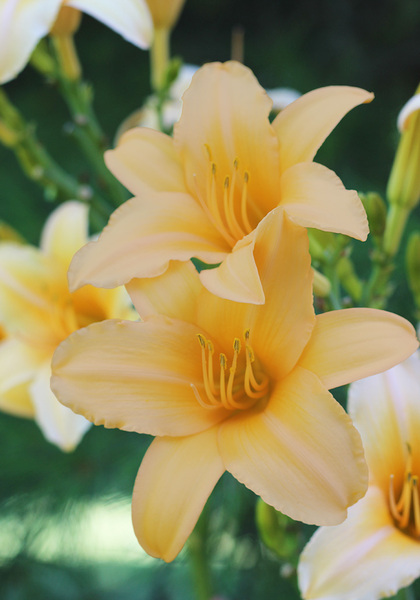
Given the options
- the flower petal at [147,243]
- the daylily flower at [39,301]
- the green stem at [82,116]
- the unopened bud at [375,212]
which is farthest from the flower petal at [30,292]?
the unopened bud at [375,212]

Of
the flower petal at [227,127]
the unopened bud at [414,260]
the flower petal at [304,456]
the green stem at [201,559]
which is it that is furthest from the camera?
the green stem at [201,559]

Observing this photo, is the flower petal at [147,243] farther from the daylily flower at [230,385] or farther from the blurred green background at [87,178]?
the blurred green background at [87,178]

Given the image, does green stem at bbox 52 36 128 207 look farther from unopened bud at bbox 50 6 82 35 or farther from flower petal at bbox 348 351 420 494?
flower petal at bbox 348 351 420 494

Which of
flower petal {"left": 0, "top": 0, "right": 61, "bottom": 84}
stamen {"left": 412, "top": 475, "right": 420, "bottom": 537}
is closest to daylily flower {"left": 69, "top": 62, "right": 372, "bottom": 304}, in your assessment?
flower petal {"left": 0, "top": 0, "right": 61, "bottom": 84}

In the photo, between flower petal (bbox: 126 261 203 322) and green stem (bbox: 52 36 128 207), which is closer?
flower petal (bbox: 126 261 203 322)

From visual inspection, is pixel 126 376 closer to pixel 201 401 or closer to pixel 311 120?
pixel 201 401

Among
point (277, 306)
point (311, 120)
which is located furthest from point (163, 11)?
Result: point (277, 306)
